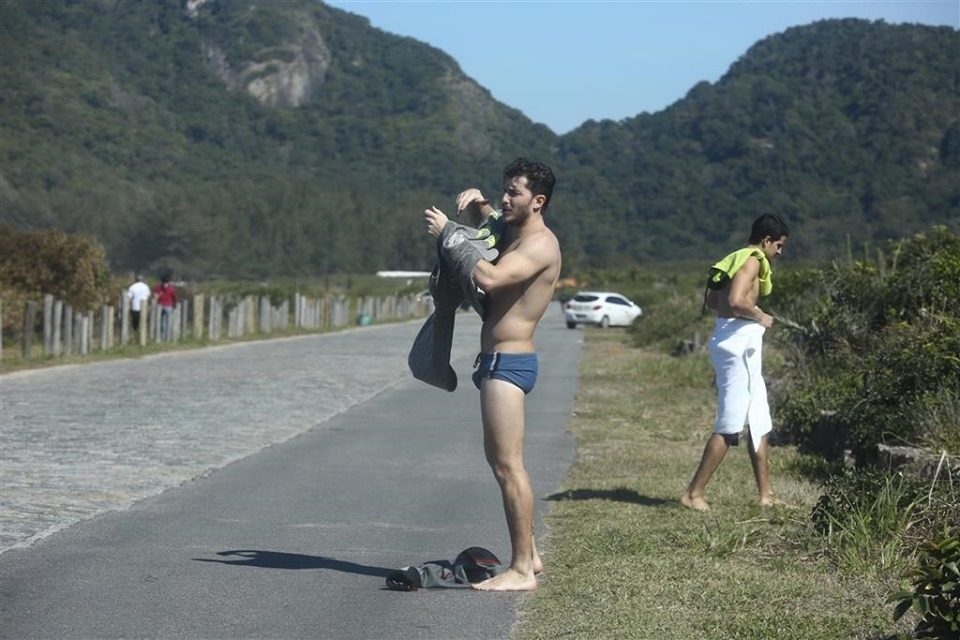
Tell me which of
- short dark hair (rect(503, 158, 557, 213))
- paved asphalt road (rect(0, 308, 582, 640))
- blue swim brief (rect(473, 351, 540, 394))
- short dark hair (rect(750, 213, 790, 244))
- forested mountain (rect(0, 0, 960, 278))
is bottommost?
paved asphalt road (rect(0, 308, 582, 640))

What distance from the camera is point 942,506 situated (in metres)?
7.38

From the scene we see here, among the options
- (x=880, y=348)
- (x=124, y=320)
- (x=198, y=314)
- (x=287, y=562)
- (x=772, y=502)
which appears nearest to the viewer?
(x=287, y=562)

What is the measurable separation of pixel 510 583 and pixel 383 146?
9856 cm

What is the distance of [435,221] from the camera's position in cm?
662

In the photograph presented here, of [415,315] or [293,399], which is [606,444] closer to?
[293,399]

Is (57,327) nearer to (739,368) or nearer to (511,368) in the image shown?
(739,368)

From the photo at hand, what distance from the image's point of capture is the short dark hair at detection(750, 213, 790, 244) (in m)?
9.30

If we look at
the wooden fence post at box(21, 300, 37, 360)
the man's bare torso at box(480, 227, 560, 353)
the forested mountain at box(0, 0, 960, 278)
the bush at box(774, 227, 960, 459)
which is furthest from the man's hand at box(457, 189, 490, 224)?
the forested mountain at box(0, 0, 960, 278)

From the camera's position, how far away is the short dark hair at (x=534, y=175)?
6.73m

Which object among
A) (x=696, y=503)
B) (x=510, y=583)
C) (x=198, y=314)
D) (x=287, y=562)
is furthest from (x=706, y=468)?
(x=198, y=314)

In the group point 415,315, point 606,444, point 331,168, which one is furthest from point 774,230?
point 331,168

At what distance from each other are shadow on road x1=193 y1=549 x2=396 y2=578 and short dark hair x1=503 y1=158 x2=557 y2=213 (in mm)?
2111

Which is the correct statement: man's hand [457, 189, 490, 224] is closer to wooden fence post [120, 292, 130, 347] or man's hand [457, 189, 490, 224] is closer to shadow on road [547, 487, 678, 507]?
shadow on road [547, 487, 678, 507]

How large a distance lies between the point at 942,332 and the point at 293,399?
9616mm
